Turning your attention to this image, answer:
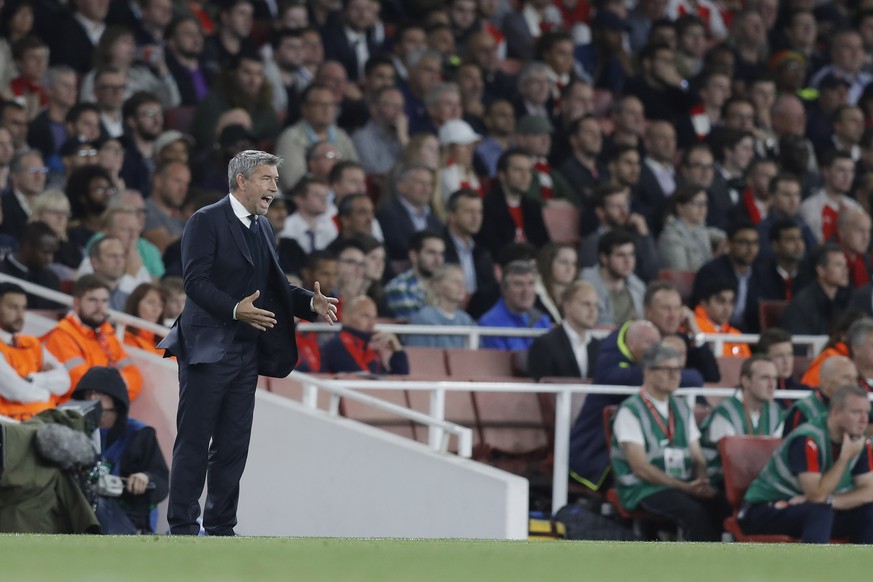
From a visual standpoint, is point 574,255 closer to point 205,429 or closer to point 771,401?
point 771,401

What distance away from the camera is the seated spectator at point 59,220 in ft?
35.0

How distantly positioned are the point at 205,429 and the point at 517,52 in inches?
396

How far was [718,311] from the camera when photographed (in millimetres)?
11609

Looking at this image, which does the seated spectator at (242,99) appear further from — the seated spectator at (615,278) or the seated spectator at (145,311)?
the seated spectator at (145,311)

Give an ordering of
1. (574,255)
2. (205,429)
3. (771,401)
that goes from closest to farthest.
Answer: (205,429)
(771,401)
(574,255)

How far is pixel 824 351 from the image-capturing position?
11.0m

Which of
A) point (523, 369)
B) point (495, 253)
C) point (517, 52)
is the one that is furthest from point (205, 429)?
point (517, 52)

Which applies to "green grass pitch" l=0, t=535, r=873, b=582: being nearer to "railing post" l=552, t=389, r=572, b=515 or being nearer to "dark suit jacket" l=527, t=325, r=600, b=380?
"railing post" l=552, t=389, r=572, b=515

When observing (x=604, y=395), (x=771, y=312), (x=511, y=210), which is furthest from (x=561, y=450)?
(x=511, y=210)

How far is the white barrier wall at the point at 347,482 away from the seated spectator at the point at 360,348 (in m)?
0.79

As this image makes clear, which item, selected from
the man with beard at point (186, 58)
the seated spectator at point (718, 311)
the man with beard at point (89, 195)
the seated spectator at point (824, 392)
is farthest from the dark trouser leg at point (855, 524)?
the man with beard at point (186, 58)

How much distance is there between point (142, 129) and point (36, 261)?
7.23ft

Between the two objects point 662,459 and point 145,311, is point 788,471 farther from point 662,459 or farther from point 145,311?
point 145,311

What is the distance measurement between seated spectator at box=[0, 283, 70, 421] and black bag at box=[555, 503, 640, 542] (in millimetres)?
2690
